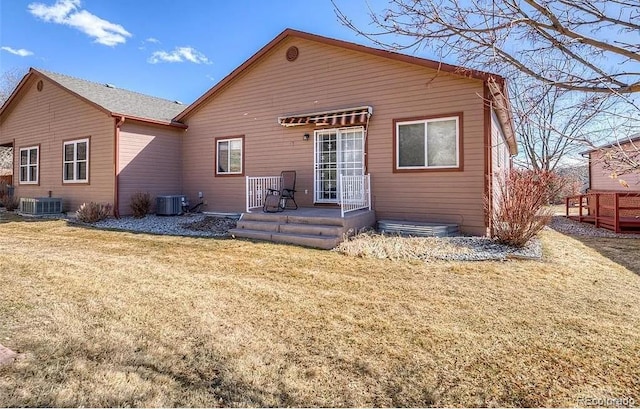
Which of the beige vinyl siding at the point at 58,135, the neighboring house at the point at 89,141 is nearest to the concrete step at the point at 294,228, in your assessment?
the neighboring house at the point at 89,141

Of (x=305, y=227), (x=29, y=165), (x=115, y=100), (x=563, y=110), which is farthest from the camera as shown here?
(x=29, y=165)

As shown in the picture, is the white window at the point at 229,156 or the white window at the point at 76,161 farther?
the white window at the point at 76,161

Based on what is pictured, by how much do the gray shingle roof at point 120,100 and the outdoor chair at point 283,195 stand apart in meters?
4.78

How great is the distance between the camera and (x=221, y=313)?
11.1 ft

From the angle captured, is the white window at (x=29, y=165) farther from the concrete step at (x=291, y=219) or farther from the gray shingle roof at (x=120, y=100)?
the concrete step at (x=291, y=219)

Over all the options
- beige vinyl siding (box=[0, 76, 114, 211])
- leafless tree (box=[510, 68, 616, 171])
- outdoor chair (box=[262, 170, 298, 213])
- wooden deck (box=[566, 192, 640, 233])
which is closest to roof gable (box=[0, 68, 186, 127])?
beige vinyl siding (box=[0, 76, 114, 211])

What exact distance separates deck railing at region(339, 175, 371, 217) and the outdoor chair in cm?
156

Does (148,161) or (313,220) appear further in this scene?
(148,161)

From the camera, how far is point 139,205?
10617 millimetres

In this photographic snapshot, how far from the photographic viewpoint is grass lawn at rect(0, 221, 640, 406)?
7.09 feet

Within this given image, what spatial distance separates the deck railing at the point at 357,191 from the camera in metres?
8.48

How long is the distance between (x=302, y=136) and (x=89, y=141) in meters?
7.23

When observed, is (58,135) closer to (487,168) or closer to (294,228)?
(294,228)

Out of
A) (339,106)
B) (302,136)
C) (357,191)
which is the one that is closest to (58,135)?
(302,136)
